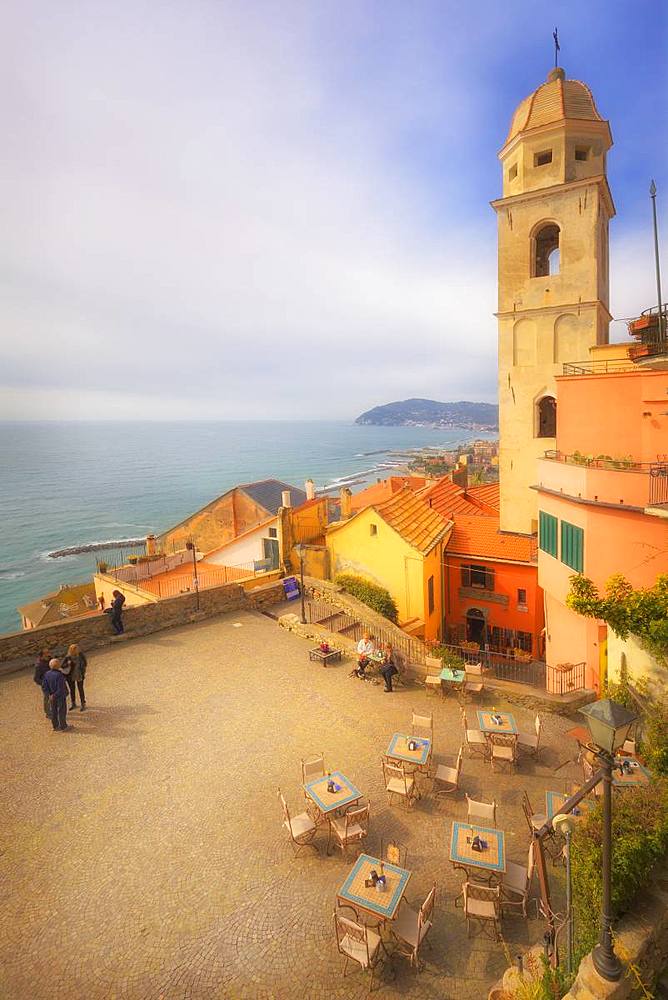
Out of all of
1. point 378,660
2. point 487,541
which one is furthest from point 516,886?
point 487,541

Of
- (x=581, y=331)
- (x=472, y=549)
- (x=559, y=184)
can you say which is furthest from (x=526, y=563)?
(x=559, y=184)

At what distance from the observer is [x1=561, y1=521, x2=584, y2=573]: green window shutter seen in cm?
1347

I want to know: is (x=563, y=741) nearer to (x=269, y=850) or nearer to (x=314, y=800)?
(x=314, y=800)

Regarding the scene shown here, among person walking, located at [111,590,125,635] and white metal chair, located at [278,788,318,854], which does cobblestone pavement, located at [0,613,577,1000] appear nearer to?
white metal chair, located at [278,788,318,854]

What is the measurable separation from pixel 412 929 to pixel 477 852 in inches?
60.0

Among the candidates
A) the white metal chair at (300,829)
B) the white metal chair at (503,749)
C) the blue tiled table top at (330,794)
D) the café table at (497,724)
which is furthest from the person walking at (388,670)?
the white metal chair at (300,829)

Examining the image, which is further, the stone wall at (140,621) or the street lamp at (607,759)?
the stone wall at (140,621)

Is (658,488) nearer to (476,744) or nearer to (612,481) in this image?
(612,481)

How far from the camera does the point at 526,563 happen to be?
23.3 m

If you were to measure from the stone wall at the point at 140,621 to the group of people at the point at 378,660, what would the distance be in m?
6.59

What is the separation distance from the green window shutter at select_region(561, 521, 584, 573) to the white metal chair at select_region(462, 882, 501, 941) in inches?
341

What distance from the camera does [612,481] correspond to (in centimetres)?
1226

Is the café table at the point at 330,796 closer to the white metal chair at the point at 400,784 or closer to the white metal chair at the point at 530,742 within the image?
the white metal chair at the point at 400,784

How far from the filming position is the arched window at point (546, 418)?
2338 cm
